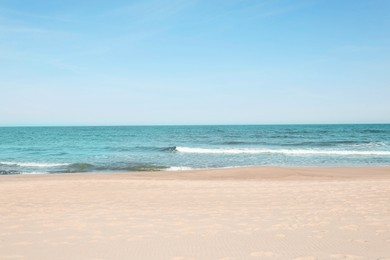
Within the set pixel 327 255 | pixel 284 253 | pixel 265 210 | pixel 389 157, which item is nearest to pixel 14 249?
pixel 284 253

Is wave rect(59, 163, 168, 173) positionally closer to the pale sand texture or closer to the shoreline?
the shoreline

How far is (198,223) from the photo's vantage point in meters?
6.52

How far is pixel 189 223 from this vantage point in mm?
6543

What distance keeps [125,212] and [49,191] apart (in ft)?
16.5

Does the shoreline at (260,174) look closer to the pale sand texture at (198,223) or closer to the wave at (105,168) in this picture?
the wave at (105,168)

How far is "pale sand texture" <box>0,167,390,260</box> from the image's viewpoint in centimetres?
484

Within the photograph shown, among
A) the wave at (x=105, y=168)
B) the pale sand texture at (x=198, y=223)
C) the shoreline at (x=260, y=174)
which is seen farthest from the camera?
the wave at (x=105, y=168)

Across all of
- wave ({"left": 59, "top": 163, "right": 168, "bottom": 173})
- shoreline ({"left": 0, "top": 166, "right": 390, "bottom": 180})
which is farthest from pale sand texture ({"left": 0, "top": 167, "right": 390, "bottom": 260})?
wave ({"left": 59, "top": 163, "right": 168, "bottom": 173})

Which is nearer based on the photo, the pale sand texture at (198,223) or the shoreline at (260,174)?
the pale sand texture at (198,223)

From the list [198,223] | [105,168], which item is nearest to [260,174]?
[105,168]

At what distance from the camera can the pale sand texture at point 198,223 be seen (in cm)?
484

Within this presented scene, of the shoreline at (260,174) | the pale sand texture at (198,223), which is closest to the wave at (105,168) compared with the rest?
the shoreline at (260,174)

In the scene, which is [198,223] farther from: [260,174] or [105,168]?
[105,168]

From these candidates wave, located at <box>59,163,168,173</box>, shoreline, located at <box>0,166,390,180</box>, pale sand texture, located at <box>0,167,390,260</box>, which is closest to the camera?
pale sand texture, located at <box>0,167,390,260</box>
